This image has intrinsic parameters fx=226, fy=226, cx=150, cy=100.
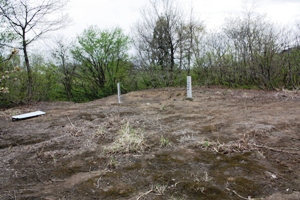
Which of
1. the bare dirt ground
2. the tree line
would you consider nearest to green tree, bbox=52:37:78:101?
the tree line

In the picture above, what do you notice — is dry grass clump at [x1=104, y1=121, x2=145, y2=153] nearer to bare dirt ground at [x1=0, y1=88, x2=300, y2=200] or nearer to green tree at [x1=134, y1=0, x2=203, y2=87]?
bare dirt ground at [x1=0, y1=88, x2=300, y2=200]

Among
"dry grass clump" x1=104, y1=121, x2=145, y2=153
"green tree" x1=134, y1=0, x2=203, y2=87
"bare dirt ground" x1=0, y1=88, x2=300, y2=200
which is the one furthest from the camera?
→ "green tree" x1=134, y1=0, x2=203, y2=87

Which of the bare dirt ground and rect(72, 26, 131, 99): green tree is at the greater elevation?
rect(72, 26, 131, 99): green tree

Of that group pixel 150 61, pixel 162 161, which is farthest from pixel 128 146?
pixel 150 61

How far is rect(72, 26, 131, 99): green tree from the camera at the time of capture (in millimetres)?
13953

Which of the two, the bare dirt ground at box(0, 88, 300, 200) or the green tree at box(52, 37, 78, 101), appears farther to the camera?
the green tree at box(52, 37, 78, 101)

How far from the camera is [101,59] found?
569 inches

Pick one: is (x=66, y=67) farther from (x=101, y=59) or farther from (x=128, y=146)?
(x=128, y=146)

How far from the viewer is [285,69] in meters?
7.62

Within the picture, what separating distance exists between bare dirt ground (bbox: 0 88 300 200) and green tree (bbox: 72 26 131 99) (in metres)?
11.0

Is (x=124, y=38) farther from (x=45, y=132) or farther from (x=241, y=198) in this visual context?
(x=241, y=198)

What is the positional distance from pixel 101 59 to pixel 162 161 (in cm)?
1304

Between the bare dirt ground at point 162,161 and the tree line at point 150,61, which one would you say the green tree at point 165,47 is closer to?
the tree line at point 150,61

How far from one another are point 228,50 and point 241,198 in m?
9.10
